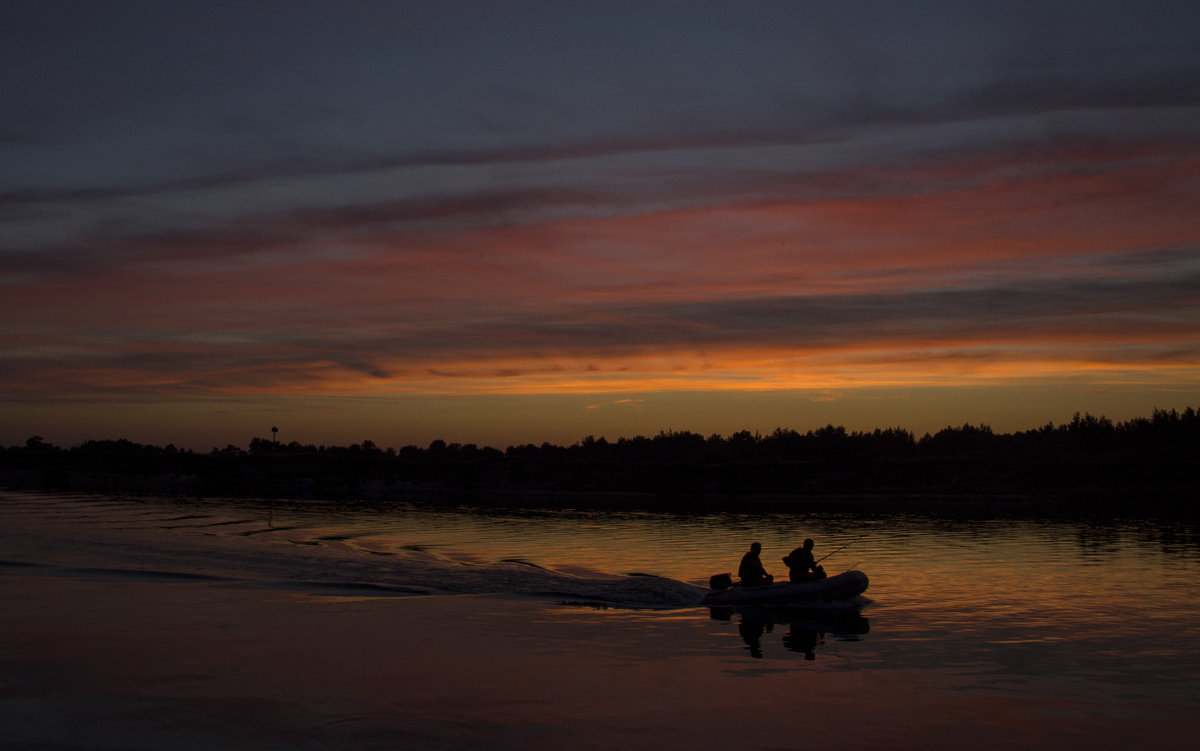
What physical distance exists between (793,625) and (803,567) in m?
3.16

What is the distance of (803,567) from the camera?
30.5m

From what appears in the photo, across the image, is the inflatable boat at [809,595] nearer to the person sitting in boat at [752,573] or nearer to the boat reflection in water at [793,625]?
the boat reflection in water at [793,625]

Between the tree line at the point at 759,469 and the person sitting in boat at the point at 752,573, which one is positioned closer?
the person sitting in boat at the point at 752,573

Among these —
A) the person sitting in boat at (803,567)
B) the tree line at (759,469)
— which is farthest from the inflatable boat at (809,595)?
the tree line at (759,469)

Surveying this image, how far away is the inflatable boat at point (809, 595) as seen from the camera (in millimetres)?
29219

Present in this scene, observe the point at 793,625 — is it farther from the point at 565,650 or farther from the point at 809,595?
the point at 565,650

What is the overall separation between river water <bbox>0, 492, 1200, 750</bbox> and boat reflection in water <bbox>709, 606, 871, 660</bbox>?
0.16 metres

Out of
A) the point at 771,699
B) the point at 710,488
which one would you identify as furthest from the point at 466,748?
the point at 710,488

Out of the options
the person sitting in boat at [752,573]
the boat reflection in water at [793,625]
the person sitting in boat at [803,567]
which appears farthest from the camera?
the person sitting in boat at [752,573]

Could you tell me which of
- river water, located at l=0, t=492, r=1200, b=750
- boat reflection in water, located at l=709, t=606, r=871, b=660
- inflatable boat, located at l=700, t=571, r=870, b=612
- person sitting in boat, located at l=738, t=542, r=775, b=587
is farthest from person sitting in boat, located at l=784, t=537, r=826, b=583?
river water, located at l=0, t=492, r=1200, b=750

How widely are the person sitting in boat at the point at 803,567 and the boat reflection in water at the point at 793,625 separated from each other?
1071 millimetres

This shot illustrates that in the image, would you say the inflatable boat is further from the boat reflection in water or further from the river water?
the river water

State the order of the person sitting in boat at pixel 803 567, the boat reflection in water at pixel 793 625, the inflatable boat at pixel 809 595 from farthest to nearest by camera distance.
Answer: the person sitting in boat at pixel 803 567 < the inflatable boat at pixel 809 595 < the boat reflection in water at pixel 793 625

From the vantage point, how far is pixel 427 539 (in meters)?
52.8
